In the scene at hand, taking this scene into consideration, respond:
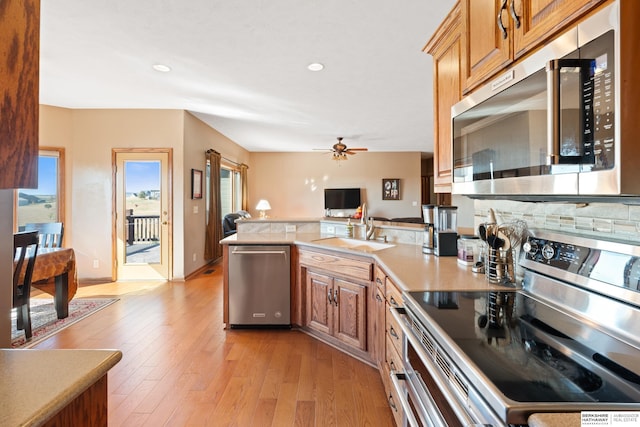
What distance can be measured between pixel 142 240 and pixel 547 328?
507 cm

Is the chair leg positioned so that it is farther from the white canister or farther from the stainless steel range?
the white canister

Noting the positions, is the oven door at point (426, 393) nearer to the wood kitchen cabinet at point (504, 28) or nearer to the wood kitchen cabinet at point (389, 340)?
the wood kitchen cabinet at point (389, 340)

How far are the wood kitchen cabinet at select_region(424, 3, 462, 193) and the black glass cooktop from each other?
79cm

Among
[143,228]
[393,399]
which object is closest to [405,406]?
[393,399]

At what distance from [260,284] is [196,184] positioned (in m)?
2.94

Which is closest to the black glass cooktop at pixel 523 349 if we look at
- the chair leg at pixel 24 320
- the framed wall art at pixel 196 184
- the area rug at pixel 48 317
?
the area rug at pixel 48 317

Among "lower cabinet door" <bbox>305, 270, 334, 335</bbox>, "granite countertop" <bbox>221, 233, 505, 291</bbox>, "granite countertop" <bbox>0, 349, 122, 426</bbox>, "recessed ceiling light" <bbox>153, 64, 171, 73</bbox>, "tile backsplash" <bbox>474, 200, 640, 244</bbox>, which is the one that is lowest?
"lower cabinet door" <bbox>305, 270, 334, 335</bbox>

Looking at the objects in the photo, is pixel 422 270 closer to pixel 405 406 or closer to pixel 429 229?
pixel 429 229

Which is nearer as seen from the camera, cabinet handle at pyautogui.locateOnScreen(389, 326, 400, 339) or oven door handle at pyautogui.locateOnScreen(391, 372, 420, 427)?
oven door handle at pyautogui.locateOnScreen(391, 372, 420, 427)

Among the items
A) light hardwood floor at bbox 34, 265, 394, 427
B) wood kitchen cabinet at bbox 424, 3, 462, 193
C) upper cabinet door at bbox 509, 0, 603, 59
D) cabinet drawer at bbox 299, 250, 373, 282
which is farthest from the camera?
cabinet drawer at bbox 299, 250, 373, 282

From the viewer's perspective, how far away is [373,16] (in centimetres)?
234

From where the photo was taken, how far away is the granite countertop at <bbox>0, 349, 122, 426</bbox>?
0.54 meters

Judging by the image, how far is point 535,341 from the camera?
85 cm

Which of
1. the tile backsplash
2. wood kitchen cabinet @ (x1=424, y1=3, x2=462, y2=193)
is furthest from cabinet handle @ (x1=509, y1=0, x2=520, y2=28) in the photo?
the tile backsplash
